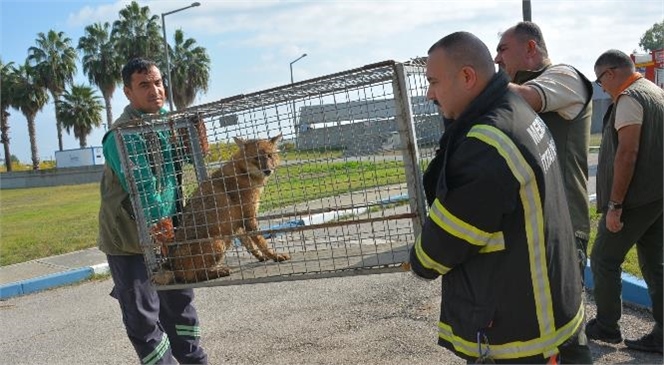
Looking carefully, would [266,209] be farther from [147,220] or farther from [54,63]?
[54,63]

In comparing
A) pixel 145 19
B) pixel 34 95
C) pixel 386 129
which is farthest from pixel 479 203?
pixel 34 95

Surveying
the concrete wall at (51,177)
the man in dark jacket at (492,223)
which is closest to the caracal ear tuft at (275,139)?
the man in dark jacket at (492,223)

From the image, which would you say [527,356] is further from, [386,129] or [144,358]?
[144,358]

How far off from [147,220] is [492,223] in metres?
2.00

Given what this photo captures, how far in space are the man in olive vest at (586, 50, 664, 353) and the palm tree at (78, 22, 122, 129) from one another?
50.7m

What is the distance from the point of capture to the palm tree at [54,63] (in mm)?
54719

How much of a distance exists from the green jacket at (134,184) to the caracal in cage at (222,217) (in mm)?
163

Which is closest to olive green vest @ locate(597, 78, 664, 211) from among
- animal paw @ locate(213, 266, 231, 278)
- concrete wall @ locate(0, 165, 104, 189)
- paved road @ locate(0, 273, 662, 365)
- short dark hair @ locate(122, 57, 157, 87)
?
paved road @ locate(0, 273, 662, 365)

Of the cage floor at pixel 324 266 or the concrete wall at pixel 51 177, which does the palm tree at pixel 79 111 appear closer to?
the concrete wall at pixel 51 177

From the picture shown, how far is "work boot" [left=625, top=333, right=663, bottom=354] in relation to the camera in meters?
4.30

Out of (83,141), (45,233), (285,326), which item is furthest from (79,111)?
(285,326)

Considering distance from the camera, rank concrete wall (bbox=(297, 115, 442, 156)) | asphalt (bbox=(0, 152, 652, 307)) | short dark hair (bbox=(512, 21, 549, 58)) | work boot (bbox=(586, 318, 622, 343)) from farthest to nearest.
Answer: asphalt (bbox=(0, 152, 652, 307))
work boot (bbox=(586, 318, 622, 343))
short dark hair (bbox=(512, 21, 549, 58))
concrete wall (bbox=(297, 115, 442, 156))

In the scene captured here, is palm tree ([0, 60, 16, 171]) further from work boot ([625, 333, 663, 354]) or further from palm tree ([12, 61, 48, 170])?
work boot ([625, 333, 663, 354])

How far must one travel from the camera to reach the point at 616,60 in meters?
4.48
